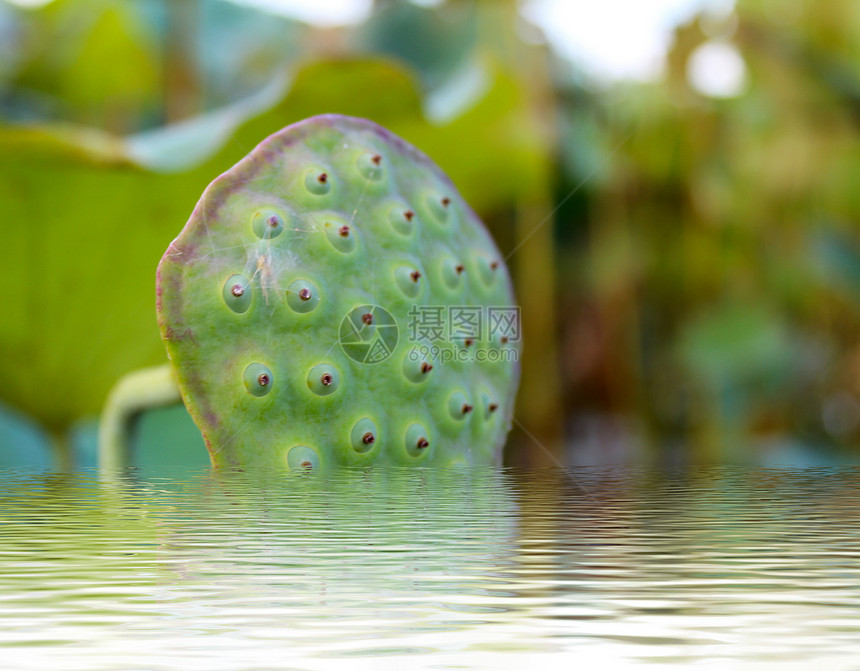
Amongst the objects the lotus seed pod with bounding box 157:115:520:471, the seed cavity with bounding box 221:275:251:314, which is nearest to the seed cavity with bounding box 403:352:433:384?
the lotus seed pod with bounding box 157:115:520:471

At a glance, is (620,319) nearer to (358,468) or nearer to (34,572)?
(358,468)

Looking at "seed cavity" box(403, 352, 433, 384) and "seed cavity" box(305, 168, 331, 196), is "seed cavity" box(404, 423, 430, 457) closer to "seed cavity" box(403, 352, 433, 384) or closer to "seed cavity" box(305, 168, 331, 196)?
"seed cavity" box(403, 352, 433, 384)

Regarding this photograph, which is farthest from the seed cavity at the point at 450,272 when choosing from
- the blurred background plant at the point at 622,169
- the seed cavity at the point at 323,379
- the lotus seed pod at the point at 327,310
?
the blurred background plant at the point at 622,169

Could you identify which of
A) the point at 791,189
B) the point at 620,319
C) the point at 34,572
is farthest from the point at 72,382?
the point at 791,189

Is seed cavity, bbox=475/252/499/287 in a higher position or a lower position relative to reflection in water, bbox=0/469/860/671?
higher

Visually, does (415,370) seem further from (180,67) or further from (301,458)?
(180,67)
